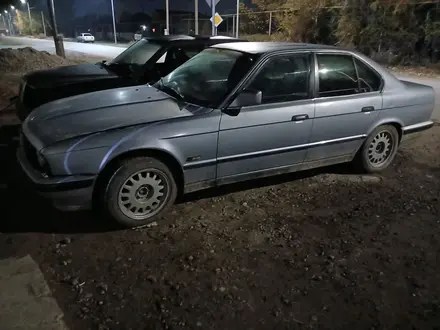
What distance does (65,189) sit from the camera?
315cm

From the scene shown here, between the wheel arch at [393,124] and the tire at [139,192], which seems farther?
the wheel arch at [393,124]

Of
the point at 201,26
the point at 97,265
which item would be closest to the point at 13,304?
the point at 97,265

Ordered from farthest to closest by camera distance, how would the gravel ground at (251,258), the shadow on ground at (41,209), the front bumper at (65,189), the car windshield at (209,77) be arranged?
the car windshield at (209,77) → the shadow on ground at (41,209) → the front bumper at (65,189) → the gravel ground at (251,258)

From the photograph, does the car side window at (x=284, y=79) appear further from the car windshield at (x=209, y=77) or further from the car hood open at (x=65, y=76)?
the car hood open at (x=65, y=76)

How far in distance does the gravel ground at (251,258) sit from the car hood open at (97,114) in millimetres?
668

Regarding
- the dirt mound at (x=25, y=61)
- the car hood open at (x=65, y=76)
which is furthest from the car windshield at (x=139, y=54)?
the dirt mound at (x=25, y=61)

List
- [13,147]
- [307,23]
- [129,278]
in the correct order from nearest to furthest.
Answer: [129,278] → [13,147] → [307,23]

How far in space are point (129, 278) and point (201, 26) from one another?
48624 mm

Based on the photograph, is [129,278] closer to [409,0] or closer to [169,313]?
[169,313]

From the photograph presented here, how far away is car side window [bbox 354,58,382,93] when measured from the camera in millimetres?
4473

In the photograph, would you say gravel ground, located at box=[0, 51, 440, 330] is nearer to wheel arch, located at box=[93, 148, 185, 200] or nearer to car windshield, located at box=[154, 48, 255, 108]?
wheel arch, located at box=[93, 148, 185, 200]

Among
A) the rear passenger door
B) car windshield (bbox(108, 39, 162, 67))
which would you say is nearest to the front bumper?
the rear passenger door

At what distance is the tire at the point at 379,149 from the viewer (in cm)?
470

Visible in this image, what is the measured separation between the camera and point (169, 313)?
8.19 feet
